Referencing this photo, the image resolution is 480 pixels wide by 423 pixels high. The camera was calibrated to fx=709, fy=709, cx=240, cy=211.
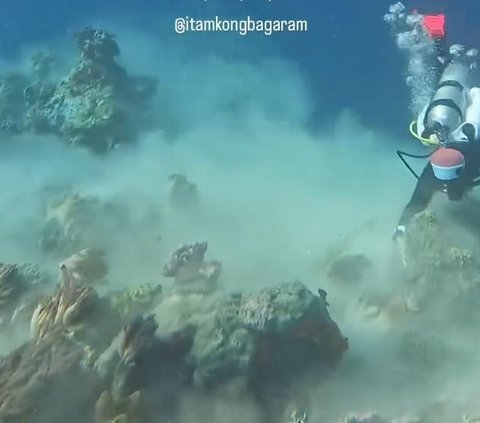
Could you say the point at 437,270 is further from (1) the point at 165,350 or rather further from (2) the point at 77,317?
(2) the point at 77,317

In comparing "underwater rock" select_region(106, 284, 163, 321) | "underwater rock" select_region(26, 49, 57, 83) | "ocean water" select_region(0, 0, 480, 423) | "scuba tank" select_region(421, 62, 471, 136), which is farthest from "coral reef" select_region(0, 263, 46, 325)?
"scuba tank" select_region(421, 62, 471, 136)

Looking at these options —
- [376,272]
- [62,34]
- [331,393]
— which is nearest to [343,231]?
[376,272]

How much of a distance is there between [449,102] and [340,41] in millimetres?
379

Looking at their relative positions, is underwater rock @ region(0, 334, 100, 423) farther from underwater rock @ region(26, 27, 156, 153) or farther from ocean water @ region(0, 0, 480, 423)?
underwater rock @ region(26, 27, 156, 153)

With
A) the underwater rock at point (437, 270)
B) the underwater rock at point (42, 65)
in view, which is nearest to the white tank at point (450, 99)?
the underwater rock at point (437, 270)

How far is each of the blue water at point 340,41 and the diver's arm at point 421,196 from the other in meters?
0.15

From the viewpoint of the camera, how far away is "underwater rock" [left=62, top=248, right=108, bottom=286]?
2.13m

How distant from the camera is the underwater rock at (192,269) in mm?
2125

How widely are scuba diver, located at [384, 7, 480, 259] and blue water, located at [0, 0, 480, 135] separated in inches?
2.0

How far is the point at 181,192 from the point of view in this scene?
2.17 m

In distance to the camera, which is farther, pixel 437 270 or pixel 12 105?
pixel 12 105

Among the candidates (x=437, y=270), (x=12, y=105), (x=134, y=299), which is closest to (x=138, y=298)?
(x=134, y=299)

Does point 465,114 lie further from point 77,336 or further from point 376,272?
point 77,336

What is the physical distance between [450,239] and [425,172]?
22 centimetres
